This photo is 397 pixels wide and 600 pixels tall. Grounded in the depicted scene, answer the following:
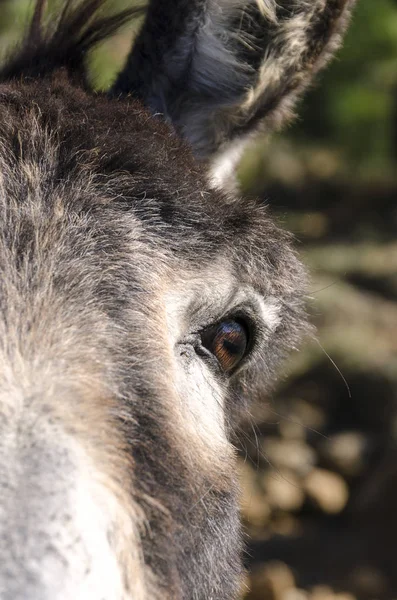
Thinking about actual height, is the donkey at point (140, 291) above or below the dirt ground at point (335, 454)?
above

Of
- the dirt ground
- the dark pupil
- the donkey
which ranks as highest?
the donkey

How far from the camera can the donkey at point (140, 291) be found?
2246 millimetres

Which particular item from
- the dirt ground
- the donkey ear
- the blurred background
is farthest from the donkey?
the dirt ground

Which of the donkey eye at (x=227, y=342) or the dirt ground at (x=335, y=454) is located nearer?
the donkey eye at (x=227, y=342)

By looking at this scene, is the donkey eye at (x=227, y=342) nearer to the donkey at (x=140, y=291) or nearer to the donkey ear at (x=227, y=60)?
the donkey at (x=140, y=291)

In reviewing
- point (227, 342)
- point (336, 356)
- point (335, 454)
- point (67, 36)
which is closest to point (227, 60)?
point (67, 36)

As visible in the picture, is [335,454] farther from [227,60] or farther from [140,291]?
[140,291]

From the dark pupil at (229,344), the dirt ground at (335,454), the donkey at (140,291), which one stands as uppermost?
the donkey at (140,291)

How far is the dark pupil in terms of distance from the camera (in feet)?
10.1

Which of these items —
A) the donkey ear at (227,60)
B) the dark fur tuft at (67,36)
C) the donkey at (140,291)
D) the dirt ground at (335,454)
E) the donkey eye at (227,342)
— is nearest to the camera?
the donkey at (140,291)

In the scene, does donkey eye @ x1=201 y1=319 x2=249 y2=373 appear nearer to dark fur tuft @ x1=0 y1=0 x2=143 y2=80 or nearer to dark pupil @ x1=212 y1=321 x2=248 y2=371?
dark pupil @ x1=212 y1=321 x2=248 y2=371

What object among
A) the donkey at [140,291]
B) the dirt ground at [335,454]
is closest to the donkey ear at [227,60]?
the donkey at [140,291]

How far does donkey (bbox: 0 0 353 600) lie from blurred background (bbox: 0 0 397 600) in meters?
0.43

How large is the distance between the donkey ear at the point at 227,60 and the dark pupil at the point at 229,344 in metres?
0.99
